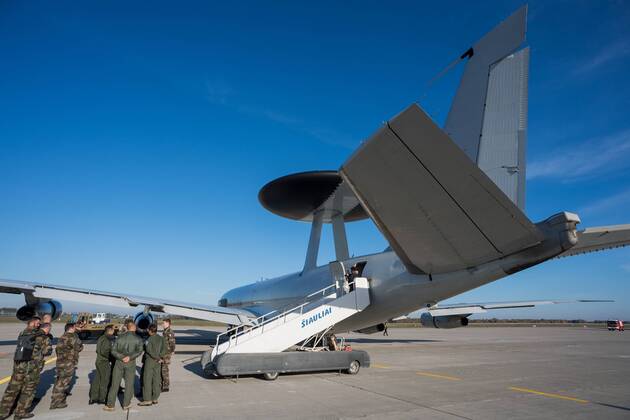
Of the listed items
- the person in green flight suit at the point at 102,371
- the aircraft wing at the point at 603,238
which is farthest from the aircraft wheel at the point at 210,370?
the aircraft wing at the point at 603,238

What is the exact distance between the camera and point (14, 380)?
5.87 metres

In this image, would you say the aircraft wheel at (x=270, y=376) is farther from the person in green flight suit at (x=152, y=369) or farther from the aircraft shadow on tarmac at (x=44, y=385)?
the aircraft shadow on tarmac at (x=44, y=385)

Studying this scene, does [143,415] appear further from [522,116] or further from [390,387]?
[522,116]

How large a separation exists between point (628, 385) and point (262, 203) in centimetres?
2000

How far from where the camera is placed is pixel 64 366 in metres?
6.78

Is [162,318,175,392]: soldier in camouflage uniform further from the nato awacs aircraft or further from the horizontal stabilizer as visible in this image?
the horizontal stabilizer

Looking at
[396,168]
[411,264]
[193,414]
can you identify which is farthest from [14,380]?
[411,264]

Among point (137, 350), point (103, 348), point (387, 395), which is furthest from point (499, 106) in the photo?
point (103, 348)

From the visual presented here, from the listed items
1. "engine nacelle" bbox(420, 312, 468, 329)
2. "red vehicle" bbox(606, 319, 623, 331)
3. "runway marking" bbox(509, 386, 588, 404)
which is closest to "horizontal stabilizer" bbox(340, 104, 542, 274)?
"runway marking" bbox(509, 386, 588, 404)

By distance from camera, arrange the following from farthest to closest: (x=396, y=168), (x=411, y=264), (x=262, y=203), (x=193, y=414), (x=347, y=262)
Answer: (x=262, y=203) → (x=347, y=262) → (x=411, y=264) → (x=193, y=414) → (x=396, y=168)

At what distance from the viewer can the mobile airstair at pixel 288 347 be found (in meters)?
9.26

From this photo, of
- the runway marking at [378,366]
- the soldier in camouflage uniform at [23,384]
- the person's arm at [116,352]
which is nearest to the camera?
the soldier in camouflage uniform at [23,384]

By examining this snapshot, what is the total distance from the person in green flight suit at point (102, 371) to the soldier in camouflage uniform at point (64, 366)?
39cm

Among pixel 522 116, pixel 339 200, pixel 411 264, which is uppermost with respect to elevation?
pixel 339 200
